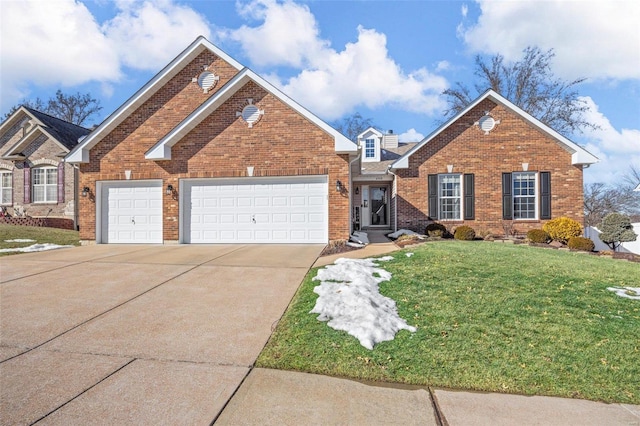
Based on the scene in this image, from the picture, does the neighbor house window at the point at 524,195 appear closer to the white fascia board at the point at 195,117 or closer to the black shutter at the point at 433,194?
the black shutter at the point at 433,194

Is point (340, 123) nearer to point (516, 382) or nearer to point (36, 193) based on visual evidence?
point (36, 193)

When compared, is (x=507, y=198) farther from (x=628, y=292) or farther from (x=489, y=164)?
(x=628, y=292)

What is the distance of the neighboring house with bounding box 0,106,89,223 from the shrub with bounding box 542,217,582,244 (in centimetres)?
2223

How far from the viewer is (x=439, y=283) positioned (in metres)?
5.62

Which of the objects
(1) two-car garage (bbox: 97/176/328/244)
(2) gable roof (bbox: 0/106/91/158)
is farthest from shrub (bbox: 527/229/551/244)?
(2) gable roof (bbox: 0/106/91/158)

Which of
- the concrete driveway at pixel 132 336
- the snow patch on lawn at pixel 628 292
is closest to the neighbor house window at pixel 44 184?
the concrete driveway at pixel 132 336

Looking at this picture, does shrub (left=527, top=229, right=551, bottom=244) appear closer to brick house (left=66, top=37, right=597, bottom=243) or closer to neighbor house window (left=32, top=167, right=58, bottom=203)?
brick house (left=66, top=37, right=597, bottom=243)

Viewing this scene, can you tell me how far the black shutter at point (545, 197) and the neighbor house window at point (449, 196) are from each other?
3.06 meters

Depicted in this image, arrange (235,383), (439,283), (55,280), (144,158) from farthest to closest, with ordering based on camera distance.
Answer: (144,158) → (55,280) → (439,283) → (235,383)

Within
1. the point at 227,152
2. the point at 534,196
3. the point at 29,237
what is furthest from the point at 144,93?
the point at 534,196

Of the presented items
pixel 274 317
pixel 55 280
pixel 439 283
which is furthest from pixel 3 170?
pixel 439 283

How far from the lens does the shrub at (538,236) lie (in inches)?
487

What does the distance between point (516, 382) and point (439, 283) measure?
2.64m

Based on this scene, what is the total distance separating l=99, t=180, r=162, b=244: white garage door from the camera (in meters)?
11.7
